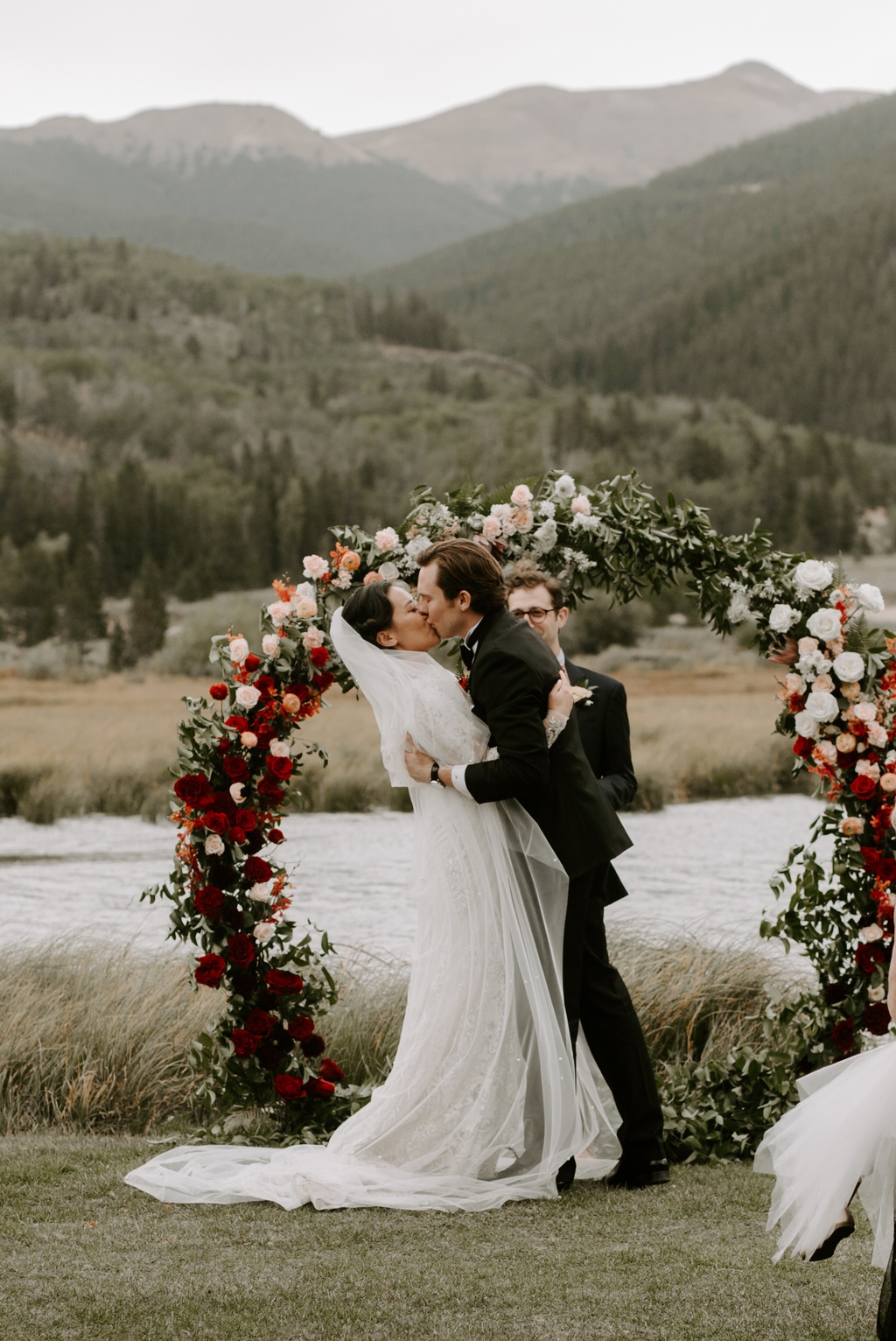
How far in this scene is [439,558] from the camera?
13.7ft

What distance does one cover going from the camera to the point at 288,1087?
504 cm

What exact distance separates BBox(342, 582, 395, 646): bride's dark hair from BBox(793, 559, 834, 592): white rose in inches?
71.1

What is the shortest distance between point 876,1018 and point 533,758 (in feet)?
6.89

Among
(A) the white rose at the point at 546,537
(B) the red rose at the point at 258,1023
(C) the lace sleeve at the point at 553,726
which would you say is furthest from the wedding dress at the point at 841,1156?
(A) the white rose at the point at 546,537

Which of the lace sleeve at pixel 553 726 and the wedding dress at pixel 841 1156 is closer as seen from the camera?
the wedding dress at pixel 841 1156

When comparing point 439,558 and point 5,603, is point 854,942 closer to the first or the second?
point 439,558

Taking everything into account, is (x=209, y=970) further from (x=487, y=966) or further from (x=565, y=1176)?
(x=565, y=1176)

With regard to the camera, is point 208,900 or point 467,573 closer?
point 467,573

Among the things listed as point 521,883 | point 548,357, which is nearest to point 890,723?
point 521,883

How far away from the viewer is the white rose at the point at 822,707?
5266mm

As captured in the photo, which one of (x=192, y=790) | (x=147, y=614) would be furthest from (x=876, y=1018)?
(x=147, y=614)

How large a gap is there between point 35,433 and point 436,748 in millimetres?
58676

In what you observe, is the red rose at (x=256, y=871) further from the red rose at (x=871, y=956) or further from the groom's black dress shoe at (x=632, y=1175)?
the red rose at (x=871, y=956)

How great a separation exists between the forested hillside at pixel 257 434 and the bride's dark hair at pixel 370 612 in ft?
136
